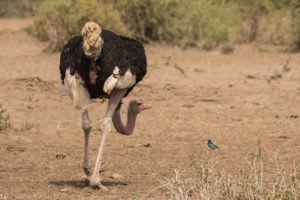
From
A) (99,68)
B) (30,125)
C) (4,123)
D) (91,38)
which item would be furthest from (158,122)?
(91,38)

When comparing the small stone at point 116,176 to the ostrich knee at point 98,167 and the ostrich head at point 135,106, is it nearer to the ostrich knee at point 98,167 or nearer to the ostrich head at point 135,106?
the ostrich knee at point 98,167

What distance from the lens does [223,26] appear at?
14.8 metres

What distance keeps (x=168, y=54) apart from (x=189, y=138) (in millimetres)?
6158

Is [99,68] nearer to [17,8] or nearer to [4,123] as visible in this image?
[4,123]

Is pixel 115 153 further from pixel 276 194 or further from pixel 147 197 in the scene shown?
pixel 276 194

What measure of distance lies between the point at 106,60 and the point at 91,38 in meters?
0.33

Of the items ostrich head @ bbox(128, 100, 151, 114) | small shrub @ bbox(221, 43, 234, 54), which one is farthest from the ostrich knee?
small shrub @ bbox(221, 43, 234, 54)

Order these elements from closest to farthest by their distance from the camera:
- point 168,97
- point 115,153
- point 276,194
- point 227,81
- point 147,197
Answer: point 276,194 < point 147,197 < point 115,153 < point 168,97 < point 227,81

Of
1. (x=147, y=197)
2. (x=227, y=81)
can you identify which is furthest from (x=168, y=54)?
(x=147, y=197)

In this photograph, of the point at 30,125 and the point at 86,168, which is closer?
the point at 86,168

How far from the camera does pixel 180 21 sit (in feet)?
49.7

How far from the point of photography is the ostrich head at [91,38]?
5.04 metres

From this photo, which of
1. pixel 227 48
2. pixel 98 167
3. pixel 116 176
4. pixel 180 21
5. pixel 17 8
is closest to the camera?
pixel 98 167

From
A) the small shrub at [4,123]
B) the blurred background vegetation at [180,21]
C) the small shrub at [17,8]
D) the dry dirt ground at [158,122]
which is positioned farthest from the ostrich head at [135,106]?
the small shrub at [17,8]
